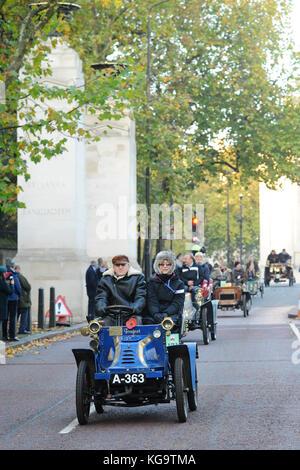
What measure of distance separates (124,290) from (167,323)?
75cm

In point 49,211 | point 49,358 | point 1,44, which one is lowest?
point 49,358

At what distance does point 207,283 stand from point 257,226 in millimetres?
96206

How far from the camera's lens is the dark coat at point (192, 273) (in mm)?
21938

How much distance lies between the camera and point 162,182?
48625 millimetres

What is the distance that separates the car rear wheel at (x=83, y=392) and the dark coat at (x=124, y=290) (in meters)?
0.84

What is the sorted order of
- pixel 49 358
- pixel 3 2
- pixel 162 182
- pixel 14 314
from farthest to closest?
pixel 162 182
pixel 14 314
pixel 3 2
pixel 49 358

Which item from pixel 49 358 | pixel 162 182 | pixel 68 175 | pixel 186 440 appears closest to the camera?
pixel 186 440

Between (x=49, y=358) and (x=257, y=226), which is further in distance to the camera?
(x=257, y=226)

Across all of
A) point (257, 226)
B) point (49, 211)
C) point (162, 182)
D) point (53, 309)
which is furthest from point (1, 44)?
point (257, 226)

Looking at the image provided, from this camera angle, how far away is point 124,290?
11.5 m

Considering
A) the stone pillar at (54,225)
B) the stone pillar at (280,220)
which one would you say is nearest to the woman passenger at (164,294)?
the stone pillar at (54,225)

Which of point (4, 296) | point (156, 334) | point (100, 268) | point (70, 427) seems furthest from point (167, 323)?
point (100, 268)

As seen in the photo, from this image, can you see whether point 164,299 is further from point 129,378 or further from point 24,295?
point 24,295
